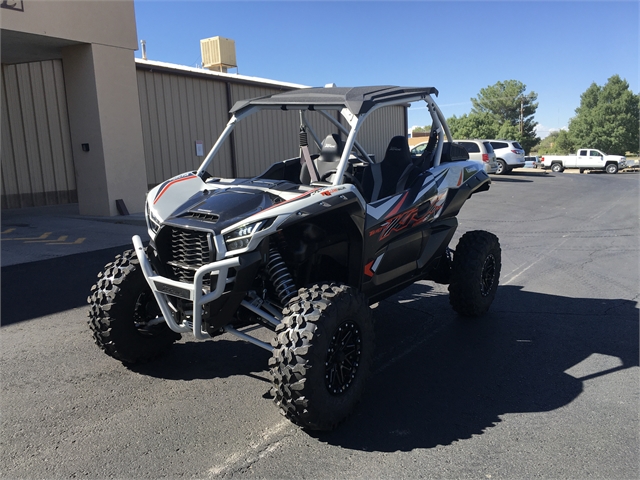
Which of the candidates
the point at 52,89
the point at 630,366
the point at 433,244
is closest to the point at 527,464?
the point at 630,366

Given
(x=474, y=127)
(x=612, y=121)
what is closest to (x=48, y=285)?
(x=474, y=127)

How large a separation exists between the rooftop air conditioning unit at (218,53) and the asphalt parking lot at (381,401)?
16.4m

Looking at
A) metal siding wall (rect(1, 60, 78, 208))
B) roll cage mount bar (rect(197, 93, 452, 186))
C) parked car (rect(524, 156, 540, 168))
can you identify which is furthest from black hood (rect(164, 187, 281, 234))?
parked car (rect(524, 156, 540, 168))

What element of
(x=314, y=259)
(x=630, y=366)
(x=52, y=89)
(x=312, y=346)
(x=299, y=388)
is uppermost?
(x=52, y=89)

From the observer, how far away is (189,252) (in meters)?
3.61

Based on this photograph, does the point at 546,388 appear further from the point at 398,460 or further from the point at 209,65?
the point at 209,65

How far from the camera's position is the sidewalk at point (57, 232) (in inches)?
336

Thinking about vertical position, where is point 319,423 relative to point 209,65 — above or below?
below

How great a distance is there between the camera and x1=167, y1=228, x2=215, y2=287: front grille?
3.51 m

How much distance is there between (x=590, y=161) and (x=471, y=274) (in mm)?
35426

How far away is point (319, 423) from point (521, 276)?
5.03 metres

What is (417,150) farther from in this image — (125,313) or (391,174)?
(125,313)

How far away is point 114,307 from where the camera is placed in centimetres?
400

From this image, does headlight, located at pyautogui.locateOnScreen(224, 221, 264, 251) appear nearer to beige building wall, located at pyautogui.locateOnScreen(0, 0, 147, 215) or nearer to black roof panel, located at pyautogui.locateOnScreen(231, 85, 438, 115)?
black roof panel, located at pyautogui.locateOnScreen(231, 85, 438, 115)
